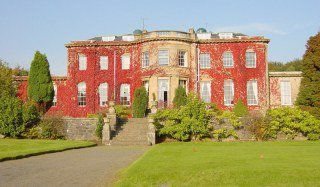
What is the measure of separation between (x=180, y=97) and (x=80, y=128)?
31.0 ft

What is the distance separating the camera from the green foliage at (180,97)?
35312mm

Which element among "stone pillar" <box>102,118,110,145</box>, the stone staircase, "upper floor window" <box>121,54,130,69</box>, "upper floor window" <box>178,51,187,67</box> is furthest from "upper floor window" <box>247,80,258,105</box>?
"stone pillar" <box>102,118,110,145</box>

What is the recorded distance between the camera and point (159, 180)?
34.3ft

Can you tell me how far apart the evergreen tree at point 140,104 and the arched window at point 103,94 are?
598cm

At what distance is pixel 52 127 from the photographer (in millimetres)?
29766

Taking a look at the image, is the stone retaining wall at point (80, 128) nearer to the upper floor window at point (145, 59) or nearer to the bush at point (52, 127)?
the bush at point (52, 127)

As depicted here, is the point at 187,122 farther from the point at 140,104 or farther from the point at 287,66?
the point at 287,66

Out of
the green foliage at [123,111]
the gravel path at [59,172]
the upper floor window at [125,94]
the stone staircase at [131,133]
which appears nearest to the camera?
the gravel path at [59,172]

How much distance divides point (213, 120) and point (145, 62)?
11.6 m

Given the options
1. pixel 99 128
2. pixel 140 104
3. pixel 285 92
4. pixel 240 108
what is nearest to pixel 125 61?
pixel 140 104

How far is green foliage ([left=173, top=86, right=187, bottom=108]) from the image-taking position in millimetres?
35312

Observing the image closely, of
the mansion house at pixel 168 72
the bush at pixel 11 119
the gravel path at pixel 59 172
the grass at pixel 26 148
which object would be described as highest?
the mansion house at pixel 168 72

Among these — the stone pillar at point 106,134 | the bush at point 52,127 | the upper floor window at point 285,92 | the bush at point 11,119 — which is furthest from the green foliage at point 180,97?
the bush at point 11,119

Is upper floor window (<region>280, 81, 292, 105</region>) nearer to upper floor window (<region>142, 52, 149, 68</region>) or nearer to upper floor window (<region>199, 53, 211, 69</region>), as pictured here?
upper floor window (<region>199, 53, 211, 69</region>)
